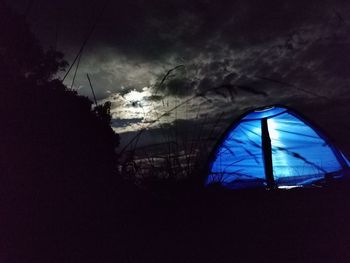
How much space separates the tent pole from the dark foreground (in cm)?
272

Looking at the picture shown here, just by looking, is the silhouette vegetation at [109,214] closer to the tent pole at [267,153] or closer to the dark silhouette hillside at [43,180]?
the dark silhouette hillside at [43,180]

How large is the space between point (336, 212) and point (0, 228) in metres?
2.44

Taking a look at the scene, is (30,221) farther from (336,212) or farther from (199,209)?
(336,212)

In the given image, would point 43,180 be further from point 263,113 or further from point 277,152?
point 277,152

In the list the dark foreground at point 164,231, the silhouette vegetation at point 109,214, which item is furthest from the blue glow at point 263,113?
the dark foreground at point 164,231

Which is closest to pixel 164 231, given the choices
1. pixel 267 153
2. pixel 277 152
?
pixel 267 153

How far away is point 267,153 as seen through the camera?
223 inches

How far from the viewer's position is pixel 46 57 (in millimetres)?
11781

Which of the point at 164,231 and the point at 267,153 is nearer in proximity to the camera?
the point at 164,231

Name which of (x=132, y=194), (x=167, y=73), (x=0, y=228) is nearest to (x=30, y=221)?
(x=0, y=228)

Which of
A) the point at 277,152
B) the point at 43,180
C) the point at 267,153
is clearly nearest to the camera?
the point at 43,180

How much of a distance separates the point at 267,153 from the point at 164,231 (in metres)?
3.84

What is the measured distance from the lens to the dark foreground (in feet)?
5.78

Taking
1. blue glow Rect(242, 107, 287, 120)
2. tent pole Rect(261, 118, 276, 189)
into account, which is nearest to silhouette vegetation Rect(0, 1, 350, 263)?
tent pole Rect(261, 118, 276, 189)
